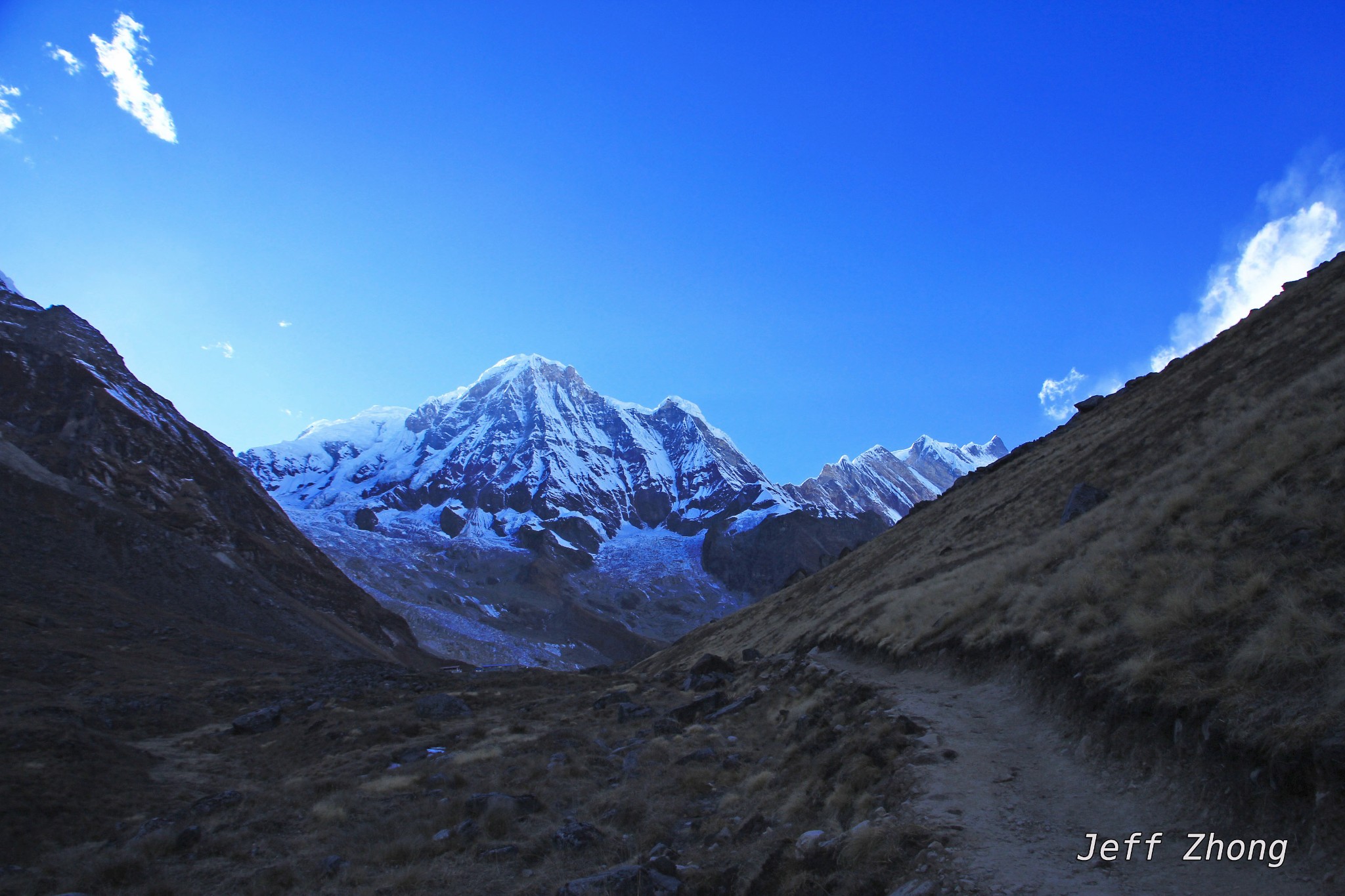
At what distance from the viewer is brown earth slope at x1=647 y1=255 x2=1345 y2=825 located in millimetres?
6316

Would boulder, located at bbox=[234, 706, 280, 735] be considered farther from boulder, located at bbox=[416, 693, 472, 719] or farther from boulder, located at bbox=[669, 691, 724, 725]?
boulder, located at bbox=[669, 691, 724, 725]

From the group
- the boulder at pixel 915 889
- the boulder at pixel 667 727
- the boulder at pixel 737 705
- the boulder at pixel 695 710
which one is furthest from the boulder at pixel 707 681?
the boulder at pixel 915 889

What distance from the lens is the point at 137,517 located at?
68562 millimetres

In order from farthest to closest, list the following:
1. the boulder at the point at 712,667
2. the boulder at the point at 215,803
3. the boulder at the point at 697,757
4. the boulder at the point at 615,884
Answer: the boulder at the point at 712,667 < the boulder at the point at 215,803 < the boulder at the point at 697,757 < the boulder at the point at 615,884

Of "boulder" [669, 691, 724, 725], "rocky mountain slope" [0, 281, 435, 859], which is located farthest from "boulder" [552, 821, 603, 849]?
"rocky mountain slope" [0, 281, 435, 859]

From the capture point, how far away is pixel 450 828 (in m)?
11.2

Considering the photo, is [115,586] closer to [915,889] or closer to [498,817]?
[498,817]

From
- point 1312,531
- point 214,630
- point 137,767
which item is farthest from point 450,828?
point 214,630

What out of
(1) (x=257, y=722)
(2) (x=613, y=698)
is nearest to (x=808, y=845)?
(2) (x=613, y=698)

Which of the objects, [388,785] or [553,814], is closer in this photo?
[553,814]

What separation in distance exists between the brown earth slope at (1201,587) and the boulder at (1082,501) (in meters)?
1.10

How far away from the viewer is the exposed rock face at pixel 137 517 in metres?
58.0

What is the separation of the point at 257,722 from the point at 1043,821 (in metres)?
27.1

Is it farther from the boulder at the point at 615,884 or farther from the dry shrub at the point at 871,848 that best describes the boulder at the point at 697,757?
the dry shrub at the point at 871,848
